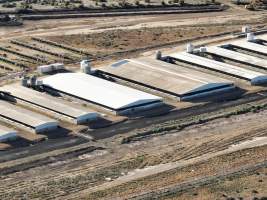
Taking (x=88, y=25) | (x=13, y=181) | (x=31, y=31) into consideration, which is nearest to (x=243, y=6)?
(x=88, y=25)

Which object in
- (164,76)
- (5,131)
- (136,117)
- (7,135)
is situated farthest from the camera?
(164,76)

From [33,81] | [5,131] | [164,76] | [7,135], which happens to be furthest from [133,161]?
[33,81]

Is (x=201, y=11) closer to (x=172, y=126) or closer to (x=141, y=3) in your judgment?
(x=141, y=3)

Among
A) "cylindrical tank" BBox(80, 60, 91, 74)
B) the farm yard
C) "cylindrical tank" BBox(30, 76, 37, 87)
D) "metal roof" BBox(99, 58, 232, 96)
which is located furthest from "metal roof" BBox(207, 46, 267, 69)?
"cylindrical tank" BBox(30, 76, 37, 87)

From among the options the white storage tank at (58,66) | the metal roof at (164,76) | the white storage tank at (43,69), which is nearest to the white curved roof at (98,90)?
the metal roof at (164,76)

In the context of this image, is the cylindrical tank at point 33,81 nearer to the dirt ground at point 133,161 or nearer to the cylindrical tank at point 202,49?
the dirt ground at point 133,161

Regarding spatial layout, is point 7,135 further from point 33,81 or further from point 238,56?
point 238,56
